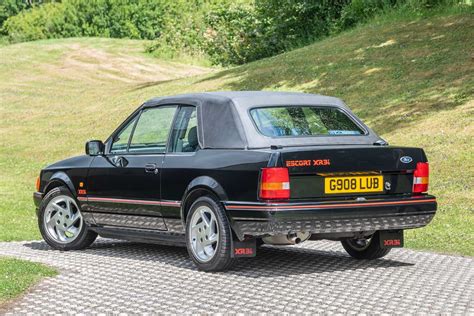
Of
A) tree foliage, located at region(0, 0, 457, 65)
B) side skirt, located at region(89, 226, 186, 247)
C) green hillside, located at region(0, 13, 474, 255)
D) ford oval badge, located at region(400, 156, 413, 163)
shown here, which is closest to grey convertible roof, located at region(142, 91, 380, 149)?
ford oval badge, located at region(400, 156, 413, 163)

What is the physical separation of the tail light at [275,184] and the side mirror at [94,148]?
9.50ft

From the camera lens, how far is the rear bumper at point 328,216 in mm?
8820

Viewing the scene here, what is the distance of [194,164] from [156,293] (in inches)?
65.4

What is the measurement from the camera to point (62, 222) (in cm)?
1170

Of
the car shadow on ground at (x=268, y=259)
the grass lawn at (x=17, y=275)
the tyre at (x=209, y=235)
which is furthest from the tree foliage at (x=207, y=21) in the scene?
the grass lawn at (x=17, y=275)

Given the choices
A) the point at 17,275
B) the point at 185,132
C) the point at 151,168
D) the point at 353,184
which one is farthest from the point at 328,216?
the point at 17,275

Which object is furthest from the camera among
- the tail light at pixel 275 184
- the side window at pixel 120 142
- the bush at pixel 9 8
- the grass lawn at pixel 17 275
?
the bush at pixel 9 8

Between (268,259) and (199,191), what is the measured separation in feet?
4.54

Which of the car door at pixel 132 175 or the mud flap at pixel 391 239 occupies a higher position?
the car door at pixel 132 175

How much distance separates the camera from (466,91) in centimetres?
2394

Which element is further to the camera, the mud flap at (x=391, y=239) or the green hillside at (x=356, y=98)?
the green hillside at (x=356, y=98)

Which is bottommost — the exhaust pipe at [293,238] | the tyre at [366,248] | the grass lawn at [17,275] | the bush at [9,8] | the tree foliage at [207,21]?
the tyre at [366,248]

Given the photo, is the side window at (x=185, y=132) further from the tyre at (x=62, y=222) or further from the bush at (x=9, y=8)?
the bush at (x=9, y=8)

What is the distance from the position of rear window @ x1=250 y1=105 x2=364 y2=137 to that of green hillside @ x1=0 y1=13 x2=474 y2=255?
2189 millimetres
